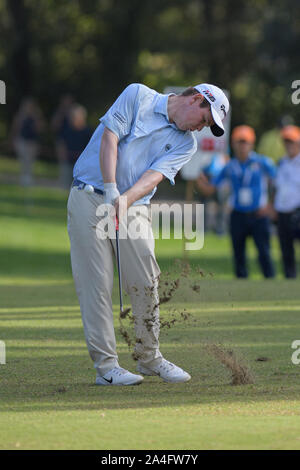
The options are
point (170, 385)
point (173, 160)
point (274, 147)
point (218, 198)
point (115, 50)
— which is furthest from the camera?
point (115, 50)

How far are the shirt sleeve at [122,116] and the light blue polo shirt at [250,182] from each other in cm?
960

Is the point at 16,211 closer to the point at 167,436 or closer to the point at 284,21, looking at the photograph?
the point at 284,21

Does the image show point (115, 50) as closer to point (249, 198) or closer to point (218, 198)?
point (218, 198)

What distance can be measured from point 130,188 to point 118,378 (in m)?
1.30

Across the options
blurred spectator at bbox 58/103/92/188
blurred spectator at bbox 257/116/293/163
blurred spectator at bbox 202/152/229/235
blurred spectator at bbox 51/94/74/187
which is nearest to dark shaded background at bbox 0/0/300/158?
blurred spectator at bbox 51/94/74/187

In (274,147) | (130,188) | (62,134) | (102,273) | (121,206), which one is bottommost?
(102,273)

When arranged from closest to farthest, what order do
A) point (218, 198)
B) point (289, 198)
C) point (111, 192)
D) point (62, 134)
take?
point (111, 192) → point (289, 198) → point (218, 198) → point (62, 134)

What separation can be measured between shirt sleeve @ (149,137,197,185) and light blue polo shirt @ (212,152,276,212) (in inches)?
368

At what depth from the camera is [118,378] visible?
7.55 meters

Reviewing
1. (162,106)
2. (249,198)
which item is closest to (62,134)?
(249,198)

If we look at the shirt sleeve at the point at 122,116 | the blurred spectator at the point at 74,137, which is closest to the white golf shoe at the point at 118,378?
the shirt sleeve at the point at 122,116

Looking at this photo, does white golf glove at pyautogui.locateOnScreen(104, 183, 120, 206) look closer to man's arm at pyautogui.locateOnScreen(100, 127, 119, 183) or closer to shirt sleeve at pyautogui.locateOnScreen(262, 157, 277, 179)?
man's arm at pyautogui.locateOnScreen(100, 127, 119, 183)
